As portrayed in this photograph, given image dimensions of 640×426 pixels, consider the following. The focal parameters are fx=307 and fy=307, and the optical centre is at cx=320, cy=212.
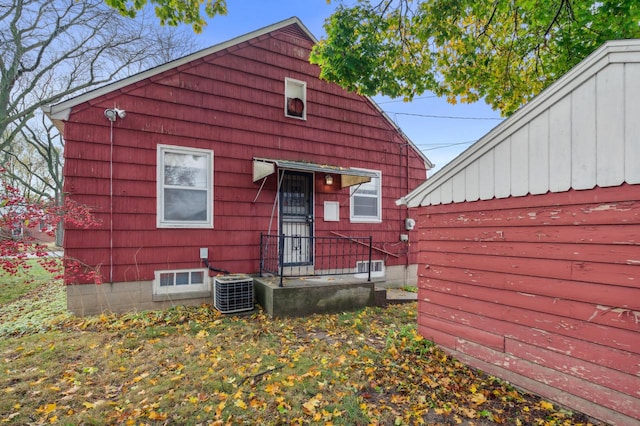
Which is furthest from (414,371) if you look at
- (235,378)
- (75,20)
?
(75,20)

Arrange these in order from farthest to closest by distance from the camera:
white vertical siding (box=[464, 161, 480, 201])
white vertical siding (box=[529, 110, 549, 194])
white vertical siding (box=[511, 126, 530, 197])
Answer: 1. white vertical siding (box=[464, 161, 480, 201])
2. white vertical siding (box=[511, 126, 530, 197])
3. white vertical siding (box=[529, 110, 549, 194])

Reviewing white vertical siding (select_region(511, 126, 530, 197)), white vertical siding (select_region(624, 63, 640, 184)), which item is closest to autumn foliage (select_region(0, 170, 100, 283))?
white vertical siding (select_region(511, 126, 530, 197))

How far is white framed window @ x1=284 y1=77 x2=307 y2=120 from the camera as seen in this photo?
275 inches

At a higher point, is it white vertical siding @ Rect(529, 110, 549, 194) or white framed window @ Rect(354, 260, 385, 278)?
white vertical siding @ Rect(529, 110, 549, 194)

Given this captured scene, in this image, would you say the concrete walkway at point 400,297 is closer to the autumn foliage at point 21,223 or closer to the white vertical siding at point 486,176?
the white vertical siding at point 486,176

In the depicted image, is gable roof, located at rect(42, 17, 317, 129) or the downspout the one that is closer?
gable roof, located at rect(42, 17, 317, 129)

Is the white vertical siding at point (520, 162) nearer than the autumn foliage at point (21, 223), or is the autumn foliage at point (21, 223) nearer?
the white vertical siding at point (520, 162)

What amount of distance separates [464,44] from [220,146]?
512 centimetres

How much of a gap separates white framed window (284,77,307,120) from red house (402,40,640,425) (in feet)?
13.7

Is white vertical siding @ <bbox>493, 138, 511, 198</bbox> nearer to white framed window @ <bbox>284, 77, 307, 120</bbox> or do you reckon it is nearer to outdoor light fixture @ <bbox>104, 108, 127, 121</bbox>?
white framed window @ <bbox>284, 77, 307, 120</bbox>

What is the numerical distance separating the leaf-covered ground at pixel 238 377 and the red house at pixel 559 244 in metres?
0.38

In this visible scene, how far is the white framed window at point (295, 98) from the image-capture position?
698cm

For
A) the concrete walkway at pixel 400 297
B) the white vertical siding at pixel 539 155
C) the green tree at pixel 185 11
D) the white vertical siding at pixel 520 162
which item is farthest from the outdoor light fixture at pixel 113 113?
the concrete walkway at pixel 400 297

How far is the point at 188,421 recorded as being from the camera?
8.38 ft
